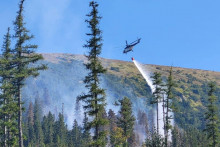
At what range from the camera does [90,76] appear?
135 feet

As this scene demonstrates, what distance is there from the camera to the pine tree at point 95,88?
39.9 metres

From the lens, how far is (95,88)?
40.6 m

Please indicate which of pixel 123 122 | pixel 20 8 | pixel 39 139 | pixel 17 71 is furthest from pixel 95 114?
pixel 39 139

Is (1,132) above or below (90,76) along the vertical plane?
below

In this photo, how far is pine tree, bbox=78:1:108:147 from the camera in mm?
39938

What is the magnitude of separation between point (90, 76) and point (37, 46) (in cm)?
734

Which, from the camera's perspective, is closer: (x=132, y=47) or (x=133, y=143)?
(x=132, y=47)

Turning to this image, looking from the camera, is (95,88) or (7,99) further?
(7,99)

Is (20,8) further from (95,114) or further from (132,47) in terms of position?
(132,47)

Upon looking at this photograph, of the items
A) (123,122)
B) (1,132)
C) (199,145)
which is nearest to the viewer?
(1,132)

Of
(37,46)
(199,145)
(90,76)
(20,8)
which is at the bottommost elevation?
(199,145)

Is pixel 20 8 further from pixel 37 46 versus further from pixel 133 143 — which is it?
pixel 133 143

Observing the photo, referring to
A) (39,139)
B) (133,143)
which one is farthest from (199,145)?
(39,139)

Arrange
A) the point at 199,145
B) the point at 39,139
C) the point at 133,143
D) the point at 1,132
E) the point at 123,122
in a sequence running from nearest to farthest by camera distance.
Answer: the point at 1,132
the point at 123,122
the point at 133,143
the point at 199,145
the point at 39,139
